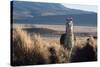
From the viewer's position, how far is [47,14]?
112 inches

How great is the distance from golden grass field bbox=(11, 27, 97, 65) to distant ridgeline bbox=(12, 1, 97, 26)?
159 mm

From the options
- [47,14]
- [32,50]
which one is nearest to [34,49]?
[32,50]

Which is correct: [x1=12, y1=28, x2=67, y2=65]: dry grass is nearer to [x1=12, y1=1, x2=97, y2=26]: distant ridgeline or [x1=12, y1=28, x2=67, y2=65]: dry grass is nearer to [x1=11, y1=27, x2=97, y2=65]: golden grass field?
[x1=11, y1=27, x2=97, y2=65]: golden grass field

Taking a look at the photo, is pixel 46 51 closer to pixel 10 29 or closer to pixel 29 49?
pixel 29 49

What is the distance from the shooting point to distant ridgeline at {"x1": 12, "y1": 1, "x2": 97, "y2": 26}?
2.70 meters

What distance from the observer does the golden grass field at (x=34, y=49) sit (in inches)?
105

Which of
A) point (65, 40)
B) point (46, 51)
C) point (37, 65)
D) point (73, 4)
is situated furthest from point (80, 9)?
point (37, 65)

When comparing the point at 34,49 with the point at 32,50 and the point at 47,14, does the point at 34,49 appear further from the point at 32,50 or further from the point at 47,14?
the point at 47,14

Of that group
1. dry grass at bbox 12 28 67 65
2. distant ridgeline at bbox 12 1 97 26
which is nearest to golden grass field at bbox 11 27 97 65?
dry grass at bbox 12 28 67 65

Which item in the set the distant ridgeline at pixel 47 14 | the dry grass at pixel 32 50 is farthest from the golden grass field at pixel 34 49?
the distant ridgeline at pixel 47 14

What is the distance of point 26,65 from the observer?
2721 mm

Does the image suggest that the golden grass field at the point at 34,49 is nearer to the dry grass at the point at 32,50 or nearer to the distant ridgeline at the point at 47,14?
the dry grass at the point at 32,50

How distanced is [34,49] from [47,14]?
17.5 inches

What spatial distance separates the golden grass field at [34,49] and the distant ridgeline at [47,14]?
0.52ft
